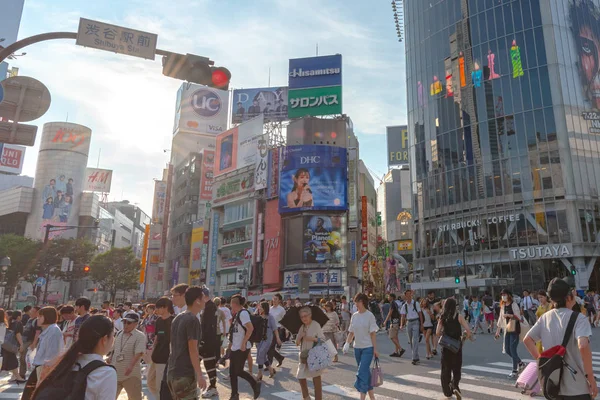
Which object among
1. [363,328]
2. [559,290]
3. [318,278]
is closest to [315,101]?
[318,278]

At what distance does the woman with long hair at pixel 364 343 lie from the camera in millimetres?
7164

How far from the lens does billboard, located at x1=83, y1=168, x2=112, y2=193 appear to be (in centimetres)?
11544

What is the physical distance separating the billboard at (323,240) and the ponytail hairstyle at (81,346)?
151 feet

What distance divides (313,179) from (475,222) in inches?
702

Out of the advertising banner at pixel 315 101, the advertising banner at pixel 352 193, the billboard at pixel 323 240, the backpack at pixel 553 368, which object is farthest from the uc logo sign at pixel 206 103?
the backpack at pixel 553 368

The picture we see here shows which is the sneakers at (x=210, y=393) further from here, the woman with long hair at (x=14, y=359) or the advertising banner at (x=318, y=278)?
the advertising banner at (x=318, y=278)

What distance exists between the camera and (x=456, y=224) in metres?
48.7

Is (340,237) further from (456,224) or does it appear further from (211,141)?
(211,141)

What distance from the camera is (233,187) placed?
197ft

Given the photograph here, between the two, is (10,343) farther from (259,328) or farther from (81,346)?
(81,346)

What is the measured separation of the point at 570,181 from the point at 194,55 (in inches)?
1700

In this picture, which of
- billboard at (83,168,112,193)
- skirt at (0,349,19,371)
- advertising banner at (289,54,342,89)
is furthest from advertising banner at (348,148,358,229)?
billboard at (83,168,112,193)

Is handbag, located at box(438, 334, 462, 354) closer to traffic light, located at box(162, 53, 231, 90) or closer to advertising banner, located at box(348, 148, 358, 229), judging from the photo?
traffic light, located at box(162, 53, 231, 90)

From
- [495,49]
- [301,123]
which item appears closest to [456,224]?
[495,49]
